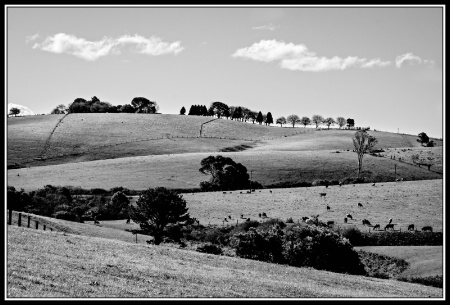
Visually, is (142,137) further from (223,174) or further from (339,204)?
(339,204)

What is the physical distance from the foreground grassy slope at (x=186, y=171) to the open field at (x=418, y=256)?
46.0 m

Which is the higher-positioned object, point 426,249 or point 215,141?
point 215,141

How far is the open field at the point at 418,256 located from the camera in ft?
160

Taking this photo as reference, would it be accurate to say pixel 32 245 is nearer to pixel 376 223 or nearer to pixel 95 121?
pixel 376 223

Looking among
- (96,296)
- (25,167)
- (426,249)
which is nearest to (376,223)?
(426,249)

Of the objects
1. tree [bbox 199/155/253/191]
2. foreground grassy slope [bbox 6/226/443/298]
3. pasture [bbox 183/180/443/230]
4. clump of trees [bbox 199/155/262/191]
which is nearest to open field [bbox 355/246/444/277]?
pasture [bbox 183/180/443/230]

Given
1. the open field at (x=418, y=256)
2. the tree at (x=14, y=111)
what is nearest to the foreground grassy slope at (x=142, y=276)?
the open field at (x=418, y=256)

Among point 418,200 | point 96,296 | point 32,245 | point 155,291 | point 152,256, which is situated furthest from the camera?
point 418,200

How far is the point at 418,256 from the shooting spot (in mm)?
55031

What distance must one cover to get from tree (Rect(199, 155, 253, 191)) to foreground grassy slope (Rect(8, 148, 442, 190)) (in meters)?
2.26

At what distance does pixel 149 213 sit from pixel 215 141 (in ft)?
307

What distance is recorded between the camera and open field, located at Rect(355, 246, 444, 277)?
4871 cm

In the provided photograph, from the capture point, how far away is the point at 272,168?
11319cm

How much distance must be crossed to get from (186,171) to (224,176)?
10.7 metres
